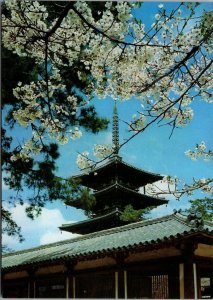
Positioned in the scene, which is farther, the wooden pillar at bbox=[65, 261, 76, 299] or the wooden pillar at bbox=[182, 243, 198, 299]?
the wooden pillar at bbox=[65, 261, 76, 299]

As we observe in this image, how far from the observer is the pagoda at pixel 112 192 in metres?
14.8

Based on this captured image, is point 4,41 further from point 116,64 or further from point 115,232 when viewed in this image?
point 115,232

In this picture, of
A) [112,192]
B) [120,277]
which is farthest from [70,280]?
[112,192]

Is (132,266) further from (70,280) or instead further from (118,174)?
(118,174)

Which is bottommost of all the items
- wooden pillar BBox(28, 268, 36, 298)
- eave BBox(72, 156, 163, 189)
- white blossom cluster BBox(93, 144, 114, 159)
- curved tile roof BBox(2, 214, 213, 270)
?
wooden pillar BBox(28, 268, 36, 298)

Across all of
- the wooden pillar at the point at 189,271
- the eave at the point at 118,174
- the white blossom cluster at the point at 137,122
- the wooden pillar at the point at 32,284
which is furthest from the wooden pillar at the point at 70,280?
the eave at the point at 118,174

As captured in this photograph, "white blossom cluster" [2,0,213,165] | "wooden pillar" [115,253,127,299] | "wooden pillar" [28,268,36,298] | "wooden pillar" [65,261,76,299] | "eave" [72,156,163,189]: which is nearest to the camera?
"white blossom cluster" [2,0,213,165]

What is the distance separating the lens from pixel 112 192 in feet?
49.2

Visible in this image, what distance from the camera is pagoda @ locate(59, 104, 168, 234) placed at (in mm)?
14797

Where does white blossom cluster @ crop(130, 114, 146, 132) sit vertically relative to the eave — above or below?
below

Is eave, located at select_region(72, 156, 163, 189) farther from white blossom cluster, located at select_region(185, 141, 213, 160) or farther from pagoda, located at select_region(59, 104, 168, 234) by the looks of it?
white blossom cluster, located at select_region(185, 141, 213, 160)

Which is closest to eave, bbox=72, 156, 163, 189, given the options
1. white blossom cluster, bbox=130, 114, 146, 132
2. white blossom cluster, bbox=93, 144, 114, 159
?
white blossom cluster, bbox=93, 144, 114, 159

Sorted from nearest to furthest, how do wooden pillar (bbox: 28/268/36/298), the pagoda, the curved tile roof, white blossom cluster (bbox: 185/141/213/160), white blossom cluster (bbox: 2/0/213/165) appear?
1. white blossom cluster (bbox: 2/0/213/165)
2. white blossom cluster (bbox: 185/141/213/160)
3. the curved tile roof
4. wooden pillar (bbox: 28/268/36/298)
5. the pagoda

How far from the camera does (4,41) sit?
3967mm
